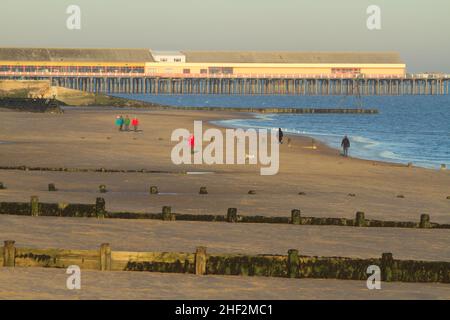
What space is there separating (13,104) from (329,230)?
75448mm

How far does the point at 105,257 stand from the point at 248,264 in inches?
90.5

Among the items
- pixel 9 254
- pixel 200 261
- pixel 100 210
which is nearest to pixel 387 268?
pixel 200 261

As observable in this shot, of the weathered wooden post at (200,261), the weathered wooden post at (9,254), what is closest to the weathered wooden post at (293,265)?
the weathered wooden post at (200,261)

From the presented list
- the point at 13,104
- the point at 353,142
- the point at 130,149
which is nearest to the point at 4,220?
the point at 130,149

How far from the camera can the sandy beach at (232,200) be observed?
20109 millimetres

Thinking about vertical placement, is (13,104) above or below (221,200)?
above

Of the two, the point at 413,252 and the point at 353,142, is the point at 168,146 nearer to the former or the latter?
the point at 353,142

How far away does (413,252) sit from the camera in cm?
2033

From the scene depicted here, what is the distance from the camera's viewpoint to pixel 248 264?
1736cm

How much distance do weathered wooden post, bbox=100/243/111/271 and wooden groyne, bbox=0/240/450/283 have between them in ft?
0.25

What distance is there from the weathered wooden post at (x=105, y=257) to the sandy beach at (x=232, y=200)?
0.53 meters

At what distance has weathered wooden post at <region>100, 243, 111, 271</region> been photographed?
16969 mm
